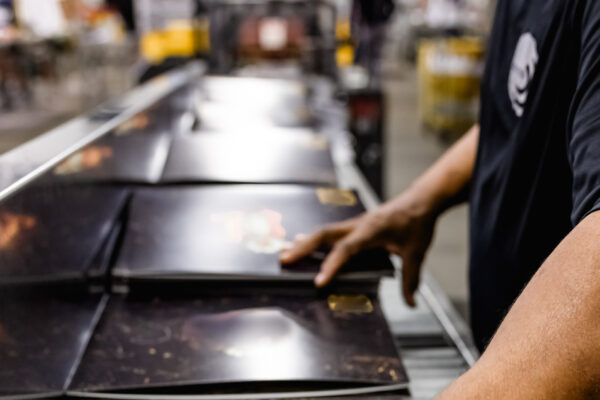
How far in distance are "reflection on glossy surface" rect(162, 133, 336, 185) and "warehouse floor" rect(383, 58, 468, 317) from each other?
139 centimetres

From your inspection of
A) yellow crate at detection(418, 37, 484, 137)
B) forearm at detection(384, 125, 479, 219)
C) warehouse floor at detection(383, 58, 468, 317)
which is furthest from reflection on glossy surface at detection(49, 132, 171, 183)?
yellow crate at detection(418, 37, 484, 137)

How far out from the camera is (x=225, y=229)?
2.84 ft

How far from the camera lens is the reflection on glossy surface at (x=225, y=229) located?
766mm

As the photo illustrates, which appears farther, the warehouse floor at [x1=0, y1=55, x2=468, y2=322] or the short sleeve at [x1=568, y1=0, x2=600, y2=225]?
the warehouse floor at [x1=0, y1=55, x2=468, y2=322]

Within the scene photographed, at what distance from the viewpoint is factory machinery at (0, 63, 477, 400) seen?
60cm

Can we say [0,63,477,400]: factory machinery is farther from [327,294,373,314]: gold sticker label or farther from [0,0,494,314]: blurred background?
[0,0,494,314]: blurred background

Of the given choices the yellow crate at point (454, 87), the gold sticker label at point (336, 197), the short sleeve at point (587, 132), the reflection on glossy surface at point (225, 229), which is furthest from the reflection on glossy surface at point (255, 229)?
the yellow crate at point (454, 87)

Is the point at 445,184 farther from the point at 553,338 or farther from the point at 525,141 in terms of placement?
the point at 553,338

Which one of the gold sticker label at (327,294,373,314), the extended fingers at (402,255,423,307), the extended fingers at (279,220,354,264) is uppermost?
the extended fingers at (279,220,354,264)

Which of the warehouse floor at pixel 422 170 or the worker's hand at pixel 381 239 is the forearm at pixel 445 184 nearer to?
the worker's hand at pixel 381 239

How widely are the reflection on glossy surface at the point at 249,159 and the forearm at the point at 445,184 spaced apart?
18 centimetres

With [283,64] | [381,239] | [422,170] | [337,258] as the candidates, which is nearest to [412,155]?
[422,170]

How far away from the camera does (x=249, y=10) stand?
3711 millimetres

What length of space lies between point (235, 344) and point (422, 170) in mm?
3986
